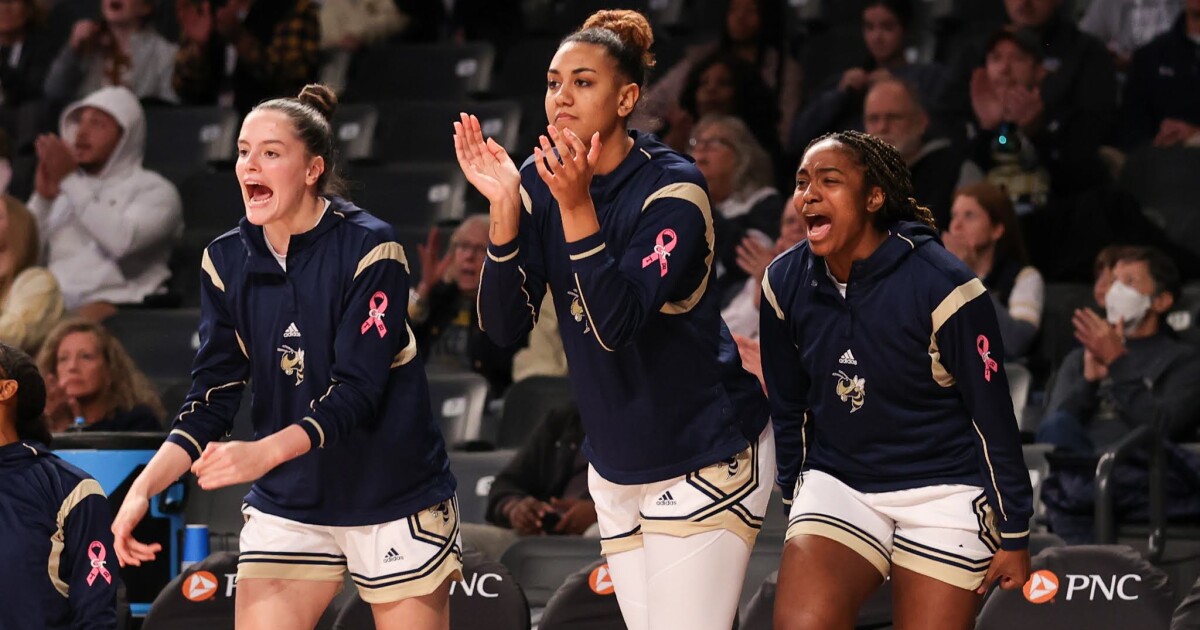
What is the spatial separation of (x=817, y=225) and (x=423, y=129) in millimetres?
5964

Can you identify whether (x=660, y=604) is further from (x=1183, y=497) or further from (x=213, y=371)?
(x=1183, y=497)

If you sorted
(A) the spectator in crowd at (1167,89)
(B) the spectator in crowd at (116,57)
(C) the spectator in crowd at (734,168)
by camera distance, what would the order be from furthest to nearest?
(B) the spectator in crowd at (116,57)
(A) the spectator in crowd at (1167,89)
(C) the spectator in crowd at (734,168)

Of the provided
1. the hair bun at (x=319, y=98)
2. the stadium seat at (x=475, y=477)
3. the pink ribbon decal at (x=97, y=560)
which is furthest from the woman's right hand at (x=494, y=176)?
the stadium seat at (x=475, y=477)

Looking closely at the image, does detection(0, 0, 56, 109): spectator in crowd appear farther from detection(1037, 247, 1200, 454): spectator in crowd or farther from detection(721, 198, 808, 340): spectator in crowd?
detection(1037, 247, 1200, 454): spectator in crowd

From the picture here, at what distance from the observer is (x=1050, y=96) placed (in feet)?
28.3

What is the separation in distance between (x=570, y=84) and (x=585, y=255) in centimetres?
44

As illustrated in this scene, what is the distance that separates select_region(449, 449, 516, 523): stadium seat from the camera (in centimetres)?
686

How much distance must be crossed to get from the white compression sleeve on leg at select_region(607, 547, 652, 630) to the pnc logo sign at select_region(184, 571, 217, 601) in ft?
6.23

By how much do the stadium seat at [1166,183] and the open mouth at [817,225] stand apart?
4.37 m

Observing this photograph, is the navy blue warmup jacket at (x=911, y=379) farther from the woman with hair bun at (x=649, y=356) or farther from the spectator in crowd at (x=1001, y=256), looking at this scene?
the spectator in crowd at (x=1001, y=256)

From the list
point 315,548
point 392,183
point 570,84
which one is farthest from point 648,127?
point 392,183

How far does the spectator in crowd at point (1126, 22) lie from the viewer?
30.4ft

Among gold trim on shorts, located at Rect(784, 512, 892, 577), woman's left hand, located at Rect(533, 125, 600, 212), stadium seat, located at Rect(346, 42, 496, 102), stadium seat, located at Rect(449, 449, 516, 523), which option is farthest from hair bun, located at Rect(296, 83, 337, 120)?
stadium seat, located at Rect(346, 42, 496, 102)

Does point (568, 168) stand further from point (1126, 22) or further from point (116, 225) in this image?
point (1126, 22)
